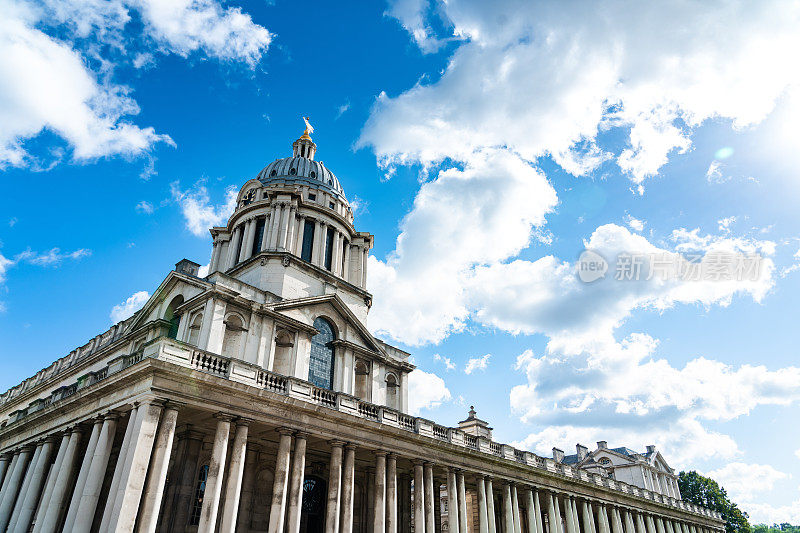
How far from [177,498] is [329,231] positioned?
25492mm

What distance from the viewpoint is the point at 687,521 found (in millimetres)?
55531

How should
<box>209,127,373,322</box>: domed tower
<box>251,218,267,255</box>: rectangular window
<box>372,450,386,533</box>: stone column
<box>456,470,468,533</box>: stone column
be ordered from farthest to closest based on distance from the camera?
1. <box>251,218,267,255</box>: rectangular window
2. <box>209,127,373,322</box>: domed tower
3. <box>456,470,468,533</box>: stone column
4. <box>372,450,386,533</box>: stone column

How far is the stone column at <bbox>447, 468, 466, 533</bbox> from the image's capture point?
28686 mm

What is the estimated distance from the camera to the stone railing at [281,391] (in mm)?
21484

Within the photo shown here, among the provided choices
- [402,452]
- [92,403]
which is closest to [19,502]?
[92,403]

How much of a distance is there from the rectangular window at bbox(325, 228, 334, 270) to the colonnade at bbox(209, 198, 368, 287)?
119mm

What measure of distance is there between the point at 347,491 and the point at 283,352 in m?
10.9

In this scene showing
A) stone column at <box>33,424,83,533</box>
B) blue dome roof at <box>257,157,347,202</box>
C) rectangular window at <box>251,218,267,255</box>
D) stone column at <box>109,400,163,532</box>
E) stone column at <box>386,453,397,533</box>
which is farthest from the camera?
blue dome roof at <box>257,157,347,202</box>

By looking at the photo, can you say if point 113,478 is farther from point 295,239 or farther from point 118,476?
point 295,239

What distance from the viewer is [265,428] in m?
24.4

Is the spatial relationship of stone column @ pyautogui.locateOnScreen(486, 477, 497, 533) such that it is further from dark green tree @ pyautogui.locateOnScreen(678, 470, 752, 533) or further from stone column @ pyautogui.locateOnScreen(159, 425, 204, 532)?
dark green tree @ pyautogui.locateOnScreen(678, 470, 752, 533)

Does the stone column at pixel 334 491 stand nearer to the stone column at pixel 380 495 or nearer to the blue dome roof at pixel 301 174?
the stone column at pixel 380 495

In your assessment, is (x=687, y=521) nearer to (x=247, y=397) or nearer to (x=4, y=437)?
(x=247, y=397)

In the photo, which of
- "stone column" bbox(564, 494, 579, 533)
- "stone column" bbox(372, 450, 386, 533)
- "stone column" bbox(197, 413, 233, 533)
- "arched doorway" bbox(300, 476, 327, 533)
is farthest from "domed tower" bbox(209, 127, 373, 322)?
"stone column" bbox(564, 494, 579, 533)
